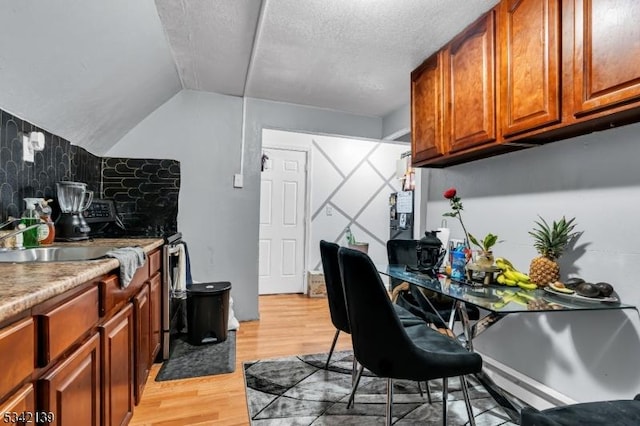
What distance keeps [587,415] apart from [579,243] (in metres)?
0.93

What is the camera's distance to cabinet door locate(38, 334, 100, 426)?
31.8 inches

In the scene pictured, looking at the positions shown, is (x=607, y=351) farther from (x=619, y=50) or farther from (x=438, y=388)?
(x=619, y=50)

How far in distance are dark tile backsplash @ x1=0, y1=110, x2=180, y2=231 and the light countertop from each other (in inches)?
30.5

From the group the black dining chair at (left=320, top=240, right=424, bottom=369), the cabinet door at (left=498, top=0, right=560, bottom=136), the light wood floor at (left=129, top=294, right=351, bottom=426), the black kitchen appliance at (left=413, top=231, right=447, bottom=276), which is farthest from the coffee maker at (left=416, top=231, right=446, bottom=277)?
the light wood floor at (left=129, top=294, right=351, bottom=426)

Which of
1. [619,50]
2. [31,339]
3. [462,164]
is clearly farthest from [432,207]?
[31,339]

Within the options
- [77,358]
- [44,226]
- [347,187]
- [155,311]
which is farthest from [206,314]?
[347,187]

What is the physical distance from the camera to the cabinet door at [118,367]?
117 cm

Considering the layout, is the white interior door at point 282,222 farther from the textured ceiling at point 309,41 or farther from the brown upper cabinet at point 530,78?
the brown upper cabinet at point 530,78

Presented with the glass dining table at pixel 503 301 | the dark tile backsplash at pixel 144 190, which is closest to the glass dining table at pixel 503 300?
the glass dining table at pixel 503 301

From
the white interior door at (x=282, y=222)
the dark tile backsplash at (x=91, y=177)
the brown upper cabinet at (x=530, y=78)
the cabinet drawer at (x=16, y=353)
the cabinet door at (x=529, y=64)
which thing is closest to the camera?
the cabinet drawer at (x=16, y=353)

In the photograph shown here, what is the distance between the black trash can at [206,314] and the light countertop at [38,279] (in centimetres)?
140

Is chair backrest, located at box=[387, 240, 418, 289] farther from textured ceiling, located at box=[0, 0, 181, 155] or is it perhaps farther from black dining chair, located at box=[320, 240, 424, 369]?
textured ceiling, located at box=[0, 0, 181, 155]

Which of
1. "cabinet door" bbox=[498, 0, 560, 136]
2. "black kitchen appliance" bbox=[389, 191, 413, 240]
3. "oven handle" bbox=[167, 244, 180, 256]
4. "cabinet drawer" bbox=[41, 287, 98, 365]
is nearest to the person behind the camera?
"cabinet drawer" bbox=[41, 287, 98, 365]

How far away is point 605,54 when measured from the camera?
127 cm
